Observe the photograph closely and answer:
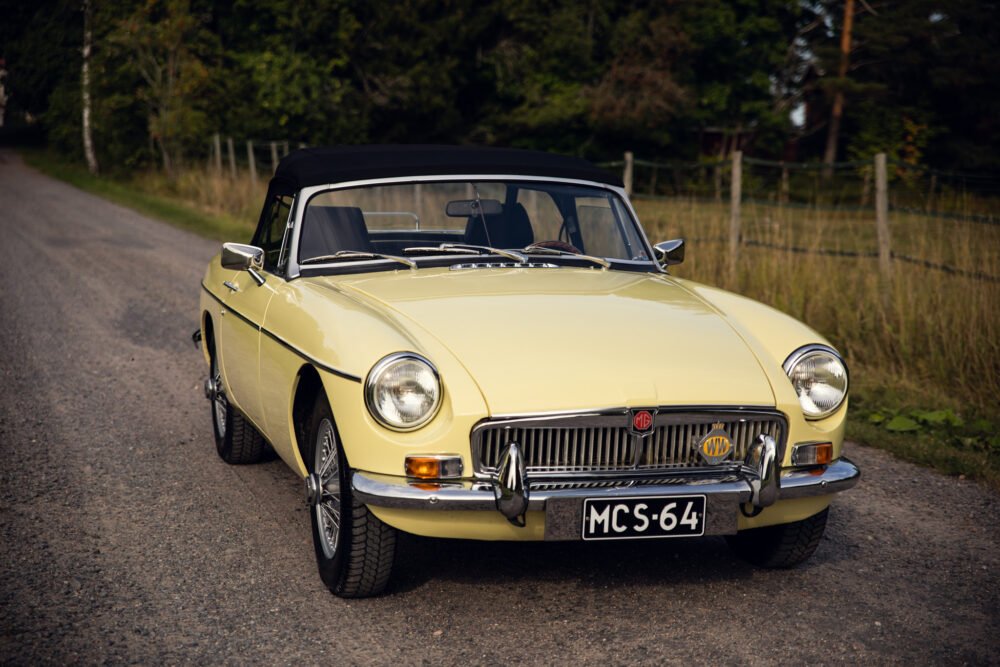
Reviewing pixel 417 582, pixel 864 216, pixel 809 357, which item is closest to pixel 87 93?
pixel 864 216

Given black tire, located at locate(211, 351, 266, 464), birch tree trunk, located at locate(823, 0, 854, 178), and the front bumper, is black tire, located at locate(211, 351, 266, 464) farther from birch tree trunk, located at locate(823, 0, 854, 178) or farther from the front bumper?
birch tree trunk, located at locate(823, 0, 854, 178)

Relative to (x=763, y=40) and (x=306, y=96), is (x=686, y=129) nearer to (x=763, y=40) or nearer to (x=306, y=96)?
(x=763, y=40)

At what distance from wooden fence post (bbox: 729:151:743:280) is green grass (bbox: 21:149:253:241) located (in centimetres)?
816

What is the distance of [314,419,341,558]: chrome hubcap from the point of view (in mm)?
3771

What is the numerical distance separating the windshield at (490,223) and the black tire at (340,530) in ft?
3.57

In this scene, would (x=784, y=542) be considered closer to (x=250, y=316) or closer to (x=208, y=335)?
(x=250, y=316)

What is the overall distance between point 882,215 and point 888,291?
4.43ft

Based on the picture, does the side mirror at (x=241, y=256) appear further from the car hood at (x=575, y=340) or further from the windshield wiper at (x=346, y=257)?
the car hood at (x=575, y=340)


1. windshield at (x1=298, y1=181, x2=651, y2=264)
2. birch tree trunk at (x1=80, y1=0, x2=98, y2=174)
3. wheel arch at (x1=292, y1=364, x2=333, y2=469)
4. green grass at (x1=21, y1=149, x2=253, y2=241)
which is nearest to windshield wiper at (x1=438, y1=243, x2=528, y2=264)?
windshield at (x1=298, y1=181, x2=651, y2=264)

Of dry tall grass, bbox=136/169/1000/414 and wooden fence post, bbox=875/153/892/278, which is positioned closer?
dry tall grass, bbox=136/169/1000/414

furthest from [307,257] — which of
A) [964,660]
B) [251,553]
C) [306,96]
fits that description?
[306,96]

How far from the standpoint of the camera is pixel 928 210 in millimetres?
8266

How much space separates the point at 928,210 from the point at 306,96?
3140 centimetres

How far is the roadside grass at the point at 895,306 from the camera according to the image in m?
6.31
